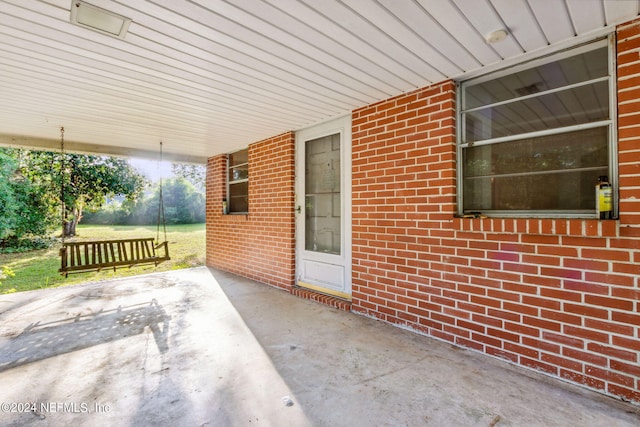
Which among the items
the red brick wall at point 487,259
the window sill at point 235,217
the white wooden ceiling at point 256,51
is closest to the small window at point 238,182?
the window sill at point 235,217

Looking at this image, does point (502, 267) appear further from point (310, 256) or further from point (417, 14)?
point (310, 256)

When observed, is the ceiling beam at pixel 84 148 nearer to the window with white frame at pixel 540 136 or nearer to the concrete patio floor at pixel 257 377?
the concrete patio floor at pixel 257 377

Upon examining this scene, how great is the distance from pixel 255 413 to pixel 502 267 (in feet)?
6.82

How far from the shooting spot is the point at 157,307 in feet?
11.8

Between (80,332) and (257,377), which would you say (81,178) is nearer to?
(80,332)

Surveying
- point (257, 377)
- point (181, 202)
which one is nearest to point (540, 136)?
point (257, 377)

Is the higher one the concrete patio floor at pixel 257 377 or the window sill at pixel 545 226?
the window sill at pixel 545 226

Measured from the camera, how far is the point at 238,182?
561 centimetres

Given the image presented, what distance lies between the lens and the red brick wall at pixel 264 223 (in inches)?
170

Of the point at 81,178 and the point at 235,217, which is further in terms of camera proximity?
the point at 81,178

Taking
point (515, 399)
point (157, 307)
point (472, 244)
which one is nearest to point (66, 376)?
point (157, 307)

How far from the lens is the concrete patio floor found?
5.43ft

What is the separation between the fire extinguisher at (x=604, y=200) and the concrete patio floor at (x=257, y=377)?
3.85ft

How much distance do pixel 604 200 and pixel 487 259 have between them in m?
0.83
